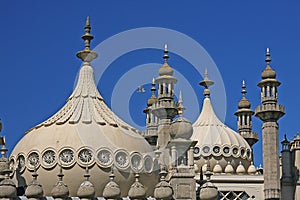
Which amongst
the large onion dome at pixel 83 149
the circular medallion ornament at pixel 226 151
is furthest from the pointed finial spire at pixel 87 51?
the circular medallion ornament at pixel 226 151

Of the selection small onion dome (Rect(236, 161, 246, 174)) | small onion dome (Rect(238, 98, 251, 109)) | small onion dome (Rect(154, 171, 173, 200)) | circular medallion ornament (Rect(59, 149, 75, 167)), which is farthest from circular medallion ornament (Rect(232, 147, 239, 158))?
small onion dome (Rect(154, 171, 173, 200))

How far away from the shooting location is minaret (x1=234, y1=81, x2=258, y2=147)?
2240 inches

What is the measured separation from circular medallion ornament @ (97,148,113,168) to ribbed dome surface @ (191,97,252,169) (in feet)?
42.4

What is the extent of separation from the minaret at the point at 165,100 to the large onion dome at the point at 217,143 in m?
5.46

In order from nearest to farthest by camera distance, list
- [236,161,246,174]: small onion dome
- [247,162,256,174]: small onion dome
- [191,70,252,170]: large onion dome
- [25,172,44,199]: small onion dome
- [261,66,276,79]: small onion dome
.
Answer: [25,172,44,199]: small onion dome < [261,66,276,79]: small onion dome < [247,162,256,174]: small onion dome < [236,161,246,174]: small onion dome < [191,70,252,170]: large onion dome

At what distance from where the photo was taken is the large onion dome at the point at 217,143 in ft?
174

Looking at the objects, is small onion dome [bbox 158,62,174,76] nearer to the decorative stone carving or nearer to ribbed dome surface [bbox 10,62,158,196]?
ribbed dome surface [bbox 10,62,158,196]

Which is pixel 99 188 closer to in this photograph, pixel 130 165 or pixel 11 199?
pixel 130 165

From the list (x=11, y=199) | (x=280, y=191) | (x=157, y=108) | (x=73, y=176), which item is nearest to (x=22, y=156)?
(x=73, y=176)

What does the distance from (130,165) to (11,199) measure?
278 inches

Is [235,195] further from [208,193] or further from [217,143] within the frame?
[208,193]

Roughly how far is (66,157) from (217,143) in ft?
50.9

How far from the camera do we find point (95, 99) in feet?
142

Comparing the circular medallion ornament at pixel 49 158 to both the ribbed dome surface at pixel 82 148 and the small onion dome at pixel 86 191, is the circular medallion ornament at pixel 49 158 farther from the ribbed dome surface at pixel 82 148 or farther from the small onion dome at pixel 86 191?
the small onion dome at pixel 86 191
